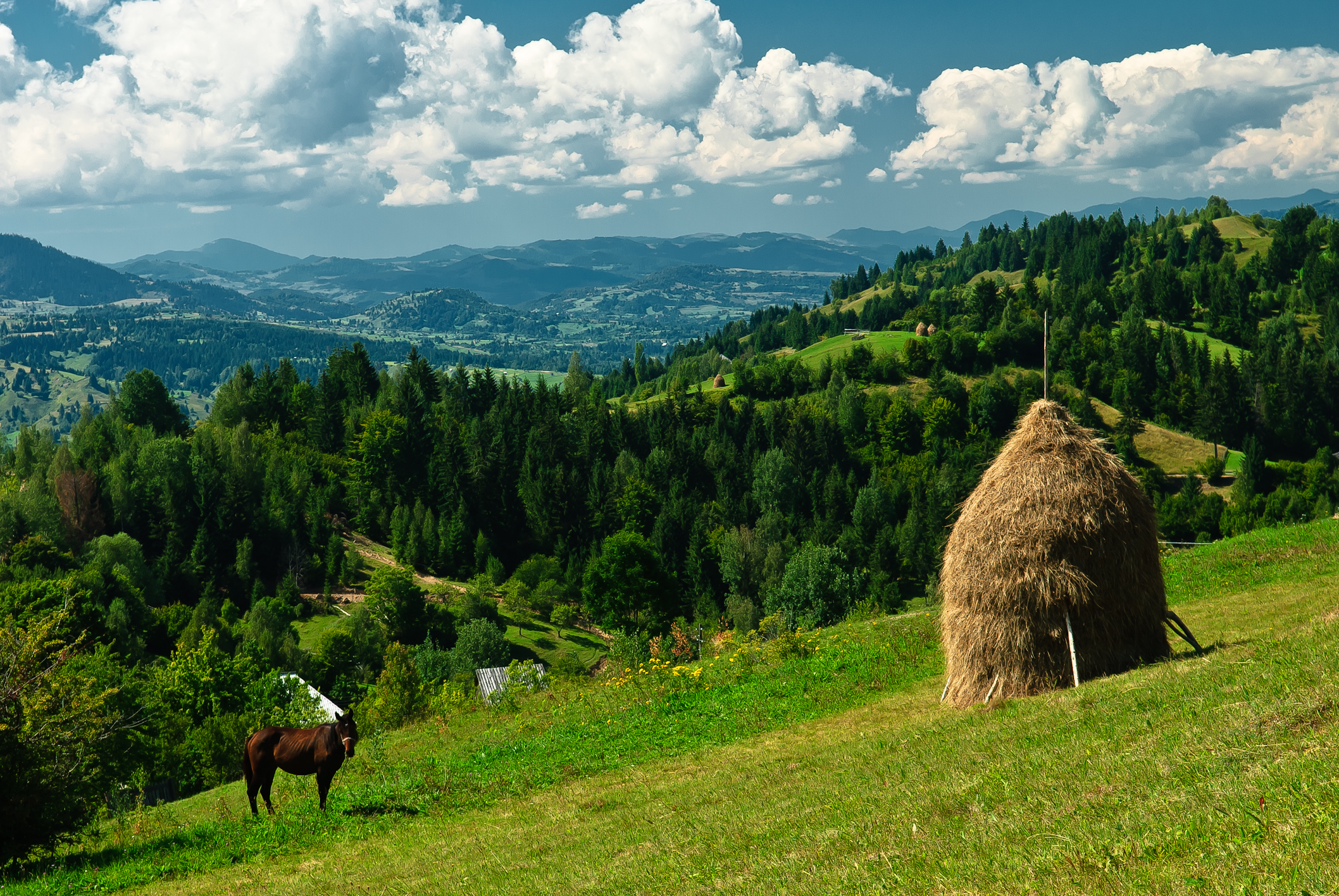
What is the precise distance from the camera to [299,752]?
60.3 ft

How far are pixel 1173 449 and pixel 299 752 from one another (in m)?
159

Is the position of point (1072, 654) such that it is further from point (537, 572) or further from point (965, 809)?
point (537, 572)

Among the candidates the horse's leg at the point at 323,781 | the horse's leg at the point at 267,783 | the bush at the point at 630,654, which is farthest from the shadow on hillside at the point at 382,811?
the bush at the point at 630,654

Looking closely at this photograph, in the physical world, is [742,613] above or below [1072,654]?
below

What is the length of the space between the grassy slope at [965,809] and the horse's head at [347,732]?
2.05 meters

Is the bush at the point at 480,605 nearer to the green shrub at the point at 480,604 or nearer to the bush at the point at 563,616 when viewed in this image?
the green shrub at the point at 480,604

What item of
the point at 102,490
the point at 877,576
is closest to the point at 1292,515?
the point at 877,576

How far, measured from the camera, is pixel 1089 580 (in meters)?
17.8

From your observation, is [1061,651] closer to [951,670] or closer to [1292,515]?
[951,670]

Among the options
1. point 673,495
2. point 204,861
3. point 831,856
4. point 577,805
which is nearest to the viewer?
point 831,856

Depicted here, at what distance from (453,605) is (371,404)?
48.7 metres

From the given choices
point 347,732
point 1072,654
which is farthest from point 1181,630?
point 347,732

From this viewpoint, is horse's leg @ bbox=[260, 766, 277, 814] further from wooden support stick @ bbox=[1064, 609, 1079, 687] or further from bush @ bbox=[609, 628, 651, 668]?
wooden support stick @ bbox=[1064, 609, 1079, 687]

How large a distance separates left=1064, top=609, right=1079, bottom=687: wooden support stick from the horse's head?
14.9 meters
